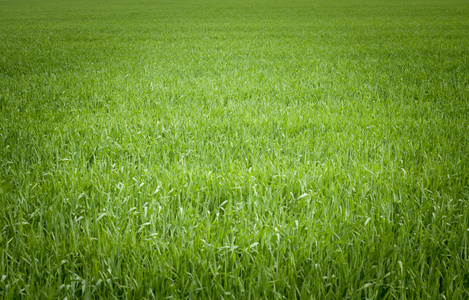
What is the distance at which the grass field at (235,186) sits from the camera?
60.3 inches

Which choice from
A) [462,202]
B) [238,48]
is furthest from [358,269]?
[238,48]

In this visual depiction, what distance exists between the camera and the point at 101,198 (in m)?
2.17

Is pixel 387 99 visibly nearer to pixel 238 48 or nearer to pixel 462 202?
pixel 462 202

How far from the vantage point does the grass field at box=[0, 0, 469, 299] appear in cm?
153

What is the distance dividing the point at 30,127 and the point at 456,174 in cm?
395

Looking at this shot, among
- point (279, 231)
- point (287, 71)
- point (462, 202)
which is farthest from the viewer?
point (287, 71)

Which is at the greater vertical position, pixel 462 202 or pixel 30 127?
pixel 30 127

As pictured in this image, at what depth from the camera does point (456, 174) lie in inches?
97.0

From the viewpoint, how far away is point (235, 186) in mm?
2340

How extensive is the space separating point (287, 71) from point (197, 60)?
2600 millimetres

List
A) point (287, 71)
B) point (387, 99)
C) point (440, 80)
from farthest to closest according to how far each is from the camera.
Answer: point (287, 71) < point (440, 80) < point (387, 99)

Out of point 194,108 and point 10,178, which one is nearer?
point 10,178

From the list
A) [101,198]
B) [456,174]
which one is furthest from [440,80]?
[101,198]

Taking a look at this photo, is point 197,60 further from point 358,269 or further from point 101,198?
point 358,269
